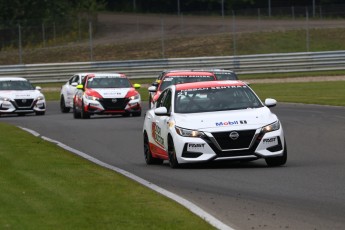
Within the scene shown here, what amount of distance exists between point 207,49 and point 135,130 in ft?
110

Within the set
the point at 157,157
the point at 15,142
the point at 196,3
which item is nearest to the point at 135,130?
the point at 15,142

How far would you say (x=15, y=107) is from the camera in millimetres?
38406

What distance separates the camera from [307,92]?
150 feet

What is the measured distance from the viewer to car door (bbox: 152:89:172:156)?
58.4ft

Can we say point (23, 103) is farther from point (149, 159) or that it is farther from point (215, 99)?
point (215, 99)

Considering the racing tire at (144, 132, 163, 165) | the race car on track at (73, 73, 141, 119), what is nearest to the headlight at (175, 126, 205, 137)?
the racing tire at (144, 132, 163, 165)

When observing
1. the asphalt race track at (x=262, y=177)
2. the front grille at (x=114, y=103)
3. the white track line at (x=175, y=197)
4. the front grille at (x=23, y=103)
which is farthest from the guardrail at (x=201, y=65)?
the white track line at (x=175, y=197)

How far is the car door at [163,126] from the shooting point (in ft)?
58.4

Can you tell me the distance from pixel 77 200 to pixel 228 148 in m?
5.11

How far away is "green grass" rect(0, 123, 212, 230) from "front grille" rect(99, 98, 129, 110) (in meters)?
17.4

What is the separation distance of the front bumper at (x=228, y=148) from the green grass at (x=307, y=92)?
19852 mm

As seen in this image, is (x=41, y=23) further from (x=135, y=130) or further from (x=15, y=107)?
(x=135, y=130)

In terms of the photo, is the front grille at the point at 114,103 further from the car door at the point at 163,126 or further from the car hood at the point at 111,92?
the car door at the point at 163,126

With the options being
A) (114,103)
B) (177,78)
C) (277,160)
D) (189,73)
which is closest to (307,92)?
(114,103)
